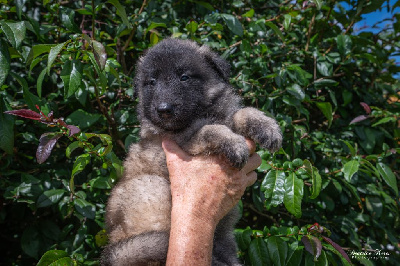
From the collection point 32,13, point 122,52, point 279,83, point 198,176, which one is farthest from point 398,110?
point 32,13

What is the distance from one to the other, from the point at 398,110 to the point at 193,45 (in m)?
2.40

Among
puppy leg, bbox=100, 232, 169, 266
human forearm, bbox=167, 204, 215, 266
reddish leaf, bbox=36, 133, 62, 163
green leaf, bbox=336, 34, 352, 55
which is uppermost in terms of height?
green leaf, bbox=336, 34, 352, 55

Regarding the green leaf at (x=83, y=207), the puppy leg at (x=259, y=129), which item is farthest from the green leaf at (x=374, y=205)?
the green leaf at (x=83, y=207)

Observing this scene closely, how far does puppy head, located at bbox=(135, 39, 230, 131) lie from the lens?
2.45m

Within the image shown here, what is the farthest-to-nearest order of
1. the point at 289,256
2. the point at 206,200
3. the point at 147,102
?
the point at 147,102 → the point at 289,256 → the point at 206,200

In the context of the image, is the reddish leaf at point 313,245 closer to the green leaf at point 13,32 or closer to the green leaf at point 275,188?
the green leaf at point 275,188

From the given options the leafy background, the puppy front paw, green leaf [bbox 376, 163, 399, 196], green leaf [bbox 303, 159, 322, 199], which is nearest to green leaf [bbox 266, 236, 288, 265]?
the leafy background

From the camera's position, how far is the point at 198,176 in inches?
90.7

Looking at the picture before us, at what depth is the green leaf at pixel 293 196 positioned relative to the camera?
7.88ft

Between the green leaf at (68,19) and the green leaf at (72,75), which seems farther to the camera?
the green leaf at (68,19)

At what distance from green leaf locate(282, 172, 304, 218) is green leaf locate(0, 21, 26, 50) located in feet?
6.29

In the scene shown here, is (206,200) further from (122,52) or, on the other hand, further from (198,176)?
(122,52)

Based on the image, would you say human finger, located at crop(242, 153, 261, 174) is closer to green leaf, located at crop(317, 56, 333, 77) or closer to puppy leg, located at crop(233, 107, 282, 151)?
puppy leg, located at crop(233, 107, 282, 151)

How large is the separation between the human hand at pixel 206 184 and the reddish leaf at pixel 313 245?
534 millimetres
